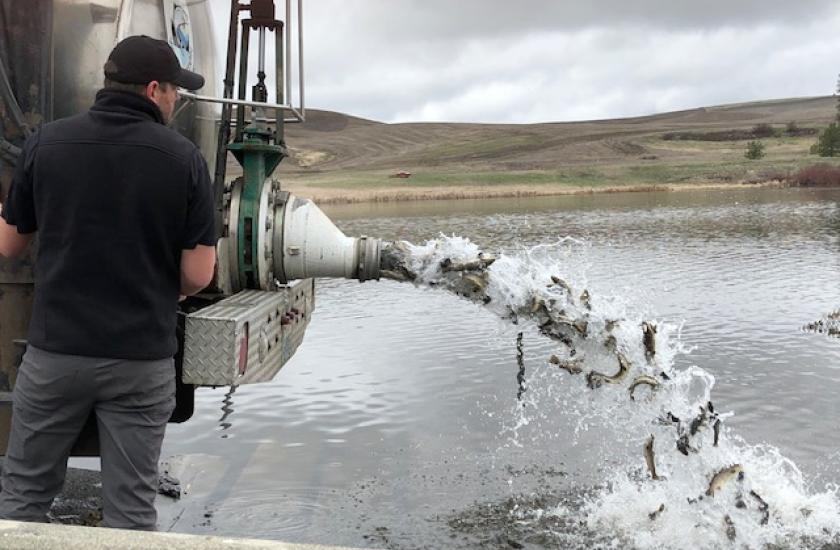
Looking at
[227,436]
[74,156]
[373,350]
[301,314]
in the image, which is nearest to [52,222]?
[74,156]

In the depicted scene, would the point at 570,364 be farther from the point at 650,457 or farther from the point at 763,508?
the point at 763,508

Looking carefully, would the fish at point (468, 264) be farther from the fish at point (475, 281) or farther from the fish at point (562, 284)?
the fish at point (562, 284)

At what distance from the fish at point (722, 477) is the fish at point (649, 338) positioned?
77 centimetres

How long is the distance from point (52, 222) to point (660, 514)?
3786mm

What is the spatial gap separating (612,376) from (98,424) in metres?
3.07

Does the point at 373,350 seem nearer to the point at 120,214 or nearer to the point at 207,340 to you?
the point at 207,340

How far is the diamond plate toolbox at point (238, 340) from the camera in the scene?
4.16m

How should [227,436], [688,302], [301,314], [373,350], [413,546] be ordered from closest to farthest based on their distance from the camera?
[413,546], [301,314], [227,436], [373,350], [688,302]

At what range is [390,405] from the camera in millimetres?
7734

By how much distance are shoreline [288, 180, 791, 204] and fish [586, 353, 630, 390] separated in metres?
32.0

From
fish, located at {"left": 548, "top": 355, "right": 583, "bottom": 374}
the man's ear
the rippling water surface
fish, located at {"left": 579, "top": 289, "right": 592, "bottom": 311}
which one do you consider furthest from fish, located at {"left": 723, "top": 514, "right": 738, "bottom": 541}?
the man's ear

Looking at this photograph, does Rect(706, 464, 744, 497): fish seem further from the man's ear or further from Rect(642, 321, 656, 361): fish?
the man's ear

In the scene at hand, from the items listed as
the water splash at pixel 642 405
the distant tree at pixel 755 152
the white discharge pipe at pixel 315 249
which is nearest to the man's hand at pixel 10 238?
the white discharge pipe at pixel 315 249

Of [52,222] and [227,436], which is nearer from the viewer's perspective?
[52,222]
